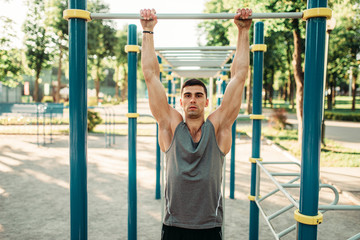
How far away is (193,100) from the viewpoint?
1.89 metres

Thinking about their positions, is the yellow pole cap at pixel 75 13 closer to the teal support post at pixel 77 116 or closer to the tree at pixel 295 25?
the teal support post at pixel 77 116

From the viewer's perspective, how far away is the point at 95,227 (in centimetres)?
377

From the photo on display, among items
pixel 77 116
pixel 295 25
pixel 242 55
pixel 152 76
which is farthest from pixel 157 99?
pixel 295 25

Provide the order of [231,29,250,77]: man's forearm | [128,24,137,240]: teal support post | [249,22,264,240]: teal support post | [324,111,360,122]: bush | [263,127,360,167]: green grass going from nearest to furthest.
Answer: [231,29,250,77]: man's forearm < [128,24,137,240]: teal support post < [249,22,264,240]: teal support post < [263,127,360,167]: green grass < [324,111,360,122]: bush

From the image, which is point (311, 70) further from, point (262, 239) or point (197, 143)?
point (262, 239)

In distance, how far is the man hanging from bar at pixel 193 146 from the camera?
69.2 inches

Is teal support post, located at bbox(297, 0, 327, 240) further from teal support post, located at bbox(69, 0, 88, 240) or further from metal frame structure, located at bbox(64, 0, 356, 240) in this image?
teal support post, located at bbox(69, 0, 88, 240)

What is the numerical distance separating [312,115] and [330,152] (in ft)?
Answer: 26.1

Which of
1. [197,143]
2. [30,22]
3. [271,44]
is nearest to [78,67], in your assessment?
[197,143]

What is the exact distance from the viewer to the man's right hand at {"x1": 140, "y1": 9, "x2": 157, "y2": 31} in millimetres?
1898

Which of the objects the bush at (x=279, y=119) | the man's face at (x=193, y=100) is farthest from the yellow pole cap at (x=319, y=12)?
the bush at (x=279, y=119)

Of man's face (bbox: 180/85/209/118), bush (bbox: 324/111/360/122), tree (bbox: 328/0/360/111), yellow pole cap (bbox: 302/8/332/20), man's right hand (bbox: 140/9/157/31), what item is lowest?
bush (bbox: 324/111/360/122)

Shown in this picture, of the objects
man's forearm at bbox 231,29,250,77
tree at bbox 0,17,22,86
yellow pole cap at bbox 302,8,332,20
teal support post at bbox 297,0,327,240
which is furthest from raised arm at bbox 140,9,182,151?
tree at bbox 0,17,22,86

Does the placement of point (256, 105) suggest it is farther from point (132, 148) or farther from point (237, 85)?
point (132, 148)
